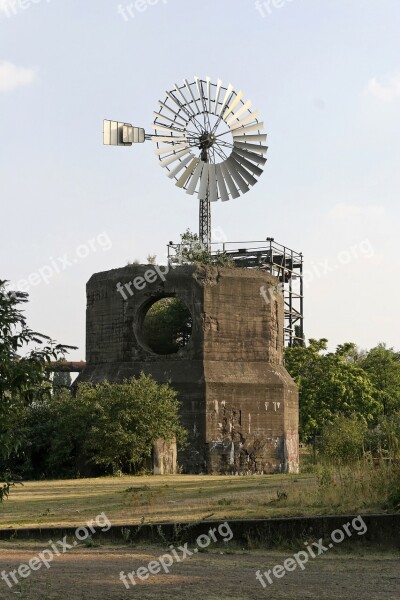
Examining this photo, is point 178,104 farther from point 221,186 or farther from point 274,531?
point 274,531

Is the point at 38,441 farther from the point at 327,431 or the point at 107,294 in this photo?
the point at 327,431

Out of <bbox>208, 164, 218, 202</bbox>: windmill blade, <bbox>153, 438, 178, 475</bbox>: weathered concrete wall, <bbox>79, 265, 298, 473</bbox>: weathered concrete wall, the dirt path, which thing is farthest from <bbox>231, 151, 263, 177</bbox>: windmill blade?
the dirt path

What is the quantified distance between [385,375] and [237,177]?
2097 cm

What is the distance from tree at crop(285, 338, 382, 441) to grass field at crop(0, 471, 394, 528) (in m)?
25.0

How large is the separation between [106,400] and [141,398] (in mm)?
984

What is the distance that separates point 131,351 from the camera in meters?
29.3

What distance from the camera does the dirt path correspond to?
7.84m

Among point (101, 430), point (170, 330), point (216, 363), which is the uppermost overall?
point (170, 330)

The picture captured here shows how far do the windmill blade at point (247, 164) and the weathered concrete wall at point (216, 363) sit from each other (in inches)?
280

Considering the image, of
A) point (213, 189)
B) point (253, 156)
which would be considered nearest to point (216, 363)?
point (213, 189)

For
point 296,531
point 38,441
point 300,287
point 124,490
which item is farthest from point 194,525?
point 300,287

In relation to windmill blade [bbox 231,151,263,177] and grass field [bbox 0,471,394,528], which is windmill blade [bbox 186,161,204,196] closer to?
windmill blade [bbox 231,151,263,177]

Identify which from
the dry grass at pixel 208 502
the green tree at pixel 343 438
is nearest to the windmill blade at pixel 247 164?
the green tree at pixel 343 438

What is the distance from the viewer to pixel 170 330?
105ft
